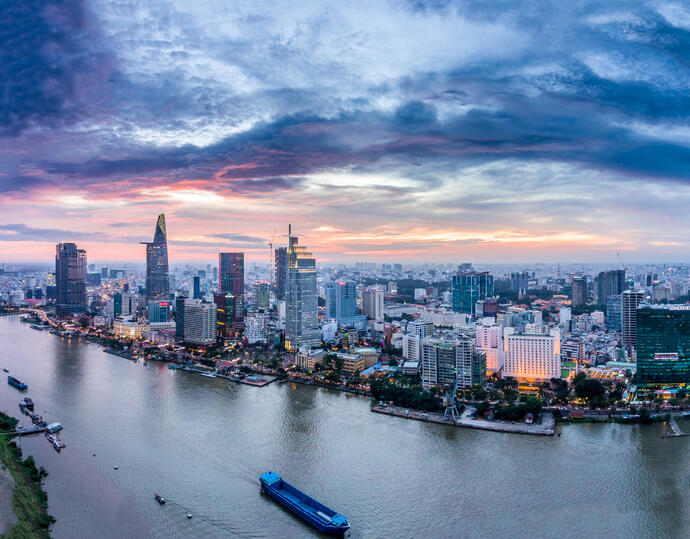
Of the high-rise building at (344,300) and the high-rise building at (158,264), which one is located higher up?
the high-rise building at (158,264)

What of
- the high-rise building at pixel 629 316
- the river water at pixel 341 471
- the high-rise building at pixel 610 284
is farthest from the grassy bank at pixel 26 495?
the high-rise building at pixel 610 284

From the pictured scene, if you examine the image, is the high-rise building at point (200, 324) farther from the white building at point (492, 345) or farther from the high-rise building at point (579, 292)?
the high-rise building at point (579, 292)

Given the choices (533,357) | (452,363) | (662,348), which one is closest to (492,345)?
(533,357)

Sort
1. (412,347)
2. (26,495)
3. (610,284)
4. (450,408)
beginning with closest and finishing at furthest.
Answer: (26,495), (450,408), (412,347), (610,284)

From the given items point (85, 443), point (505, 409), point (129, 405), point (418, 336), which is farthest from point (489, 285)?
point (85, 443)

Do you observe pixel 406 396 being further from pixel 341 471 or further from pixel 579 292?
pixel 579 292

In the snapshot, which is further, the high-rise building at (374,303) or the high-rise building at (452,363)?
the high-rise building at (374,303)

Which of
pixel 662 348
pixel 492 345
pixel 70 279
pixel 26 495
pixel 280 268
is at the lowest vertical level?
pixel 26 495
